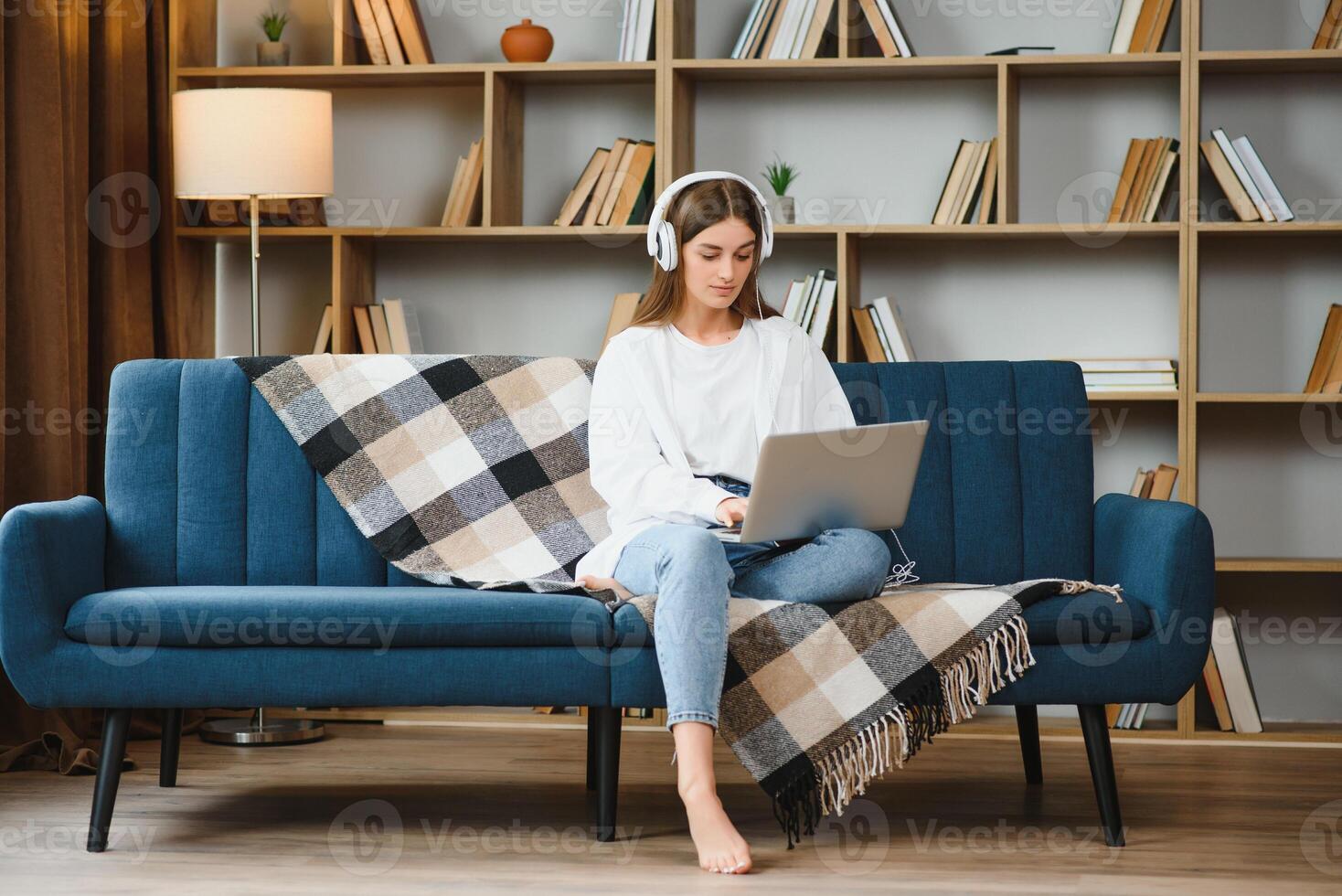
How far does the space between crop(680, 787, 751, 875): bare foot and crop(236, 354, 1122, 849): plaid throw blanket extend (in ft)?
0.42

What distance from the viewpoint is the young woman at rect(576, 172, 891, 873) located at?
92.3 inches

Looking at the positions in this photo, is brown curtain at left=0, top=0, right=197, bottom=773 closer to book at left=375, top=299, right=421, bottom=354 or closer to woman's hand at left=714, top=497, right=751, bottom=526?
book at left=375, top=299, right=421, bottom=354

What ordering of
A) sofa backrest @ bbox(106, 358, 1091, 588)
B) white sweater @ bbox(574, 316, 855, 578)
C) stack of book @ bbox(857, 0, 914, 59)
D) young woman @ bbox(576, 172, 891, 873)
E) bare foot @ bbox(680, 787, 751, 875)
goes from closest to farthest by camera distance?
bare foot @ bbox(680, 787, 751, 875), young woman @ bbox(576, 172, 891, 873), white sweater @ bbox(574, 316, 855, 578), sofa backrest @ bbox(106, 358, 1091, 588), stack of book @ bbox(857, 0, 914, 59)

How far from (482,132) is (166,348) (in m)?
0.98

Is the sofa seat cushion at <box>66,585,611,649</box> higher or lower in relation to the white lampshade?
lower

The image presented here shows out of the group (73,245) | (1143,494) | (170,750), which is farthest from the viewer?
(1143,494)

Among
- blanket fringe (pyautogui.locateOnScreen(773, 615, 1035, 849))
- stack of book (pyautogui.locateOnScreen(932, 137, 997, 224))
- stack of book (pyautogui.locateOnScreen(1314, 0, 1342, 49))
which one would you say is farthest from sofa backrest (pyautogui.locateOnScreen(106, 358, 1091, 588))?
stack of book (pyautogui.locateOnScreen(1314, 0, 1342, 49))

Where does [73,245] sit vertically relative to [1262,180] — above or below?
below

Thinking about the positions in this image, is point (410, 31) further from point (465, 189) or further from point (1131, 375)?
point (1131, 375)

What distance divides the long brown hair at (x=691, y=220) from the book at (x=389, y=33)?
4.51 ft

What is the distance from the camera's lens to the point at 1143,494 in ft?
11.7

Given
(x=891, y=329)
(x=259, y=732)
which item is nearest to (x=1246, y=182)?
(x=891, y=329)

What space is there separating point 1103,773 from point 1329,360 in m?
1.60

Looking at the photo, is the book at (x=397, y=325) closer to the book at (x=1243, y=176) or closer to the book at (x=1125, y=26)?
the book at (x=1125, y=26)
